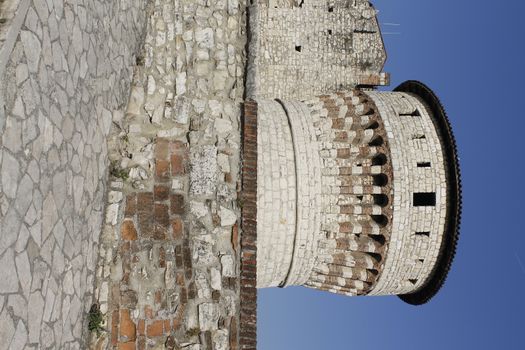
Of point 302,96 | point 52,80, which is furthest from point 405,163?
point 302,96

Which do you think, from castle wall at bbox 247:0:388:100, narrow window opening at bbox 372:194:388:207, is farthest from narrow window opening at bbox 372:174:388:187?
castle wall at bbox 247:0:388:100

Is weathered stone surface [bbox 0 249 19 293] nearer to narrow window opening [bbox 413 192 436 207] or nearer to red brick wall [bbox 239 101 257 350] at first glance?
red brick wall [bbox 239 101 257 350]

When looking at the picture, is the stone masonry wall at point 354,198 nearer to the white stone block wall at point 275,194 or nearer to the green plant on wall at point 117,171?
the white stone block wall at point 275,194

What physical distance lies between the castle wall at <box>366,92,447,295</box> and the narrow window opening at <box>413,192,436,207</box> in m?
0.04

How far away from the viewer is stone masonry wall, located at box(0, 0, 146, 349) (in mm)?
3803

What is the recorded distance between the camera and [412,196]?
882cm

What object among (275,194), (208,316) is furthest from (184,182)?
(275,194)

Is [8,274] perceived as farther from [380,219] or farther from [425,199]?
[425,199]

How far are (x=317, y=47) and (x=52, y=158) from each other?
1384cm

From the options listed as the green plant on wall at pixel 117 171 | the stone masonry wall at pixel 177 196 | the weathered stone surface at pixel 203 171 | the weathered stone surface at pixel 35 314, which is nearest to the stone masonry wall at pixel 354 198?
the stone masonry wall at pixel 177 196

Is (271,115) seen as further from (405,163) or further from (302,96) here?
(302,96)

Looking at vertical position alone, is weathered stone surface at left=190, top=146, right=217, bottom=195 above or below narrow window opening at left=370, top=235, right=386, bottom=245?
above

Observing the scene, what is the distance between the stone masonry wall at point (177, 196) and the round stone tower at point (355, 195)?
1.44m

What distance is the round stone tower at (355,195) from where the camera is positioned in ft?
28.3
